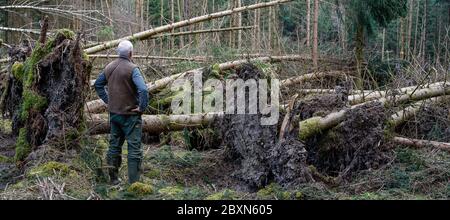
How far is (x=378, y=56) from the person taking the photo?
1647 centimetres

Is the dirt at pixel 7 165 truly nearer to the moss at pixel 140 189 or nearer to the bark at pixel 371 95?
the moss at pixel 140 189

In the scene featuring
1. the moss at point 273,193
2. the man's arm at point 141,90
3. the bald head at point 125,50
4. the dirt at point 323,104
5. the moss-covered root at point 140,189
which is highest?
the bald head at point 125,50

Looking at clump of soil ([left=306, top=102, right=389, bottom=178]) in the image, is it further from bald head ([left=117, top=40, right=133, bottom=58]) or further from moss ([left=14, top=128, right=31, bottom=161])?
moss ([left=14, top=128, right=31, bottom=161])

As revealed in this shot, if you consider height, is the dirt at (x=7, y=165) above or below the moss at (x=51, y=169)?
below

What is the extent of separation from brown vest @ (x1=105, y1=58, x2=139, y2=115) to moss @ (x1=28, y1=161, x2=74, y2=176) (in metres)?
0.92

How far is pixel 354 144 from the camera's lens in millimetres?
7543

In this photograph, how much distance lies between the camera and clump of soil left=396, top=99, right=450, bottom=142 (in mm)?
9094

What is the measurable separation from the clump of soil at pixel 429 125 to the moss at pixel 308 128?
2.29 m

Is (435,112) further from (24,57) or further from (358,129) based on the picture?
(24,57)

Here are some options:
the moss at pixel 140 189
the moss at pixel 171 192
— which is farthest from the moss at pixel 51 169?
the moss at pixel 171 192

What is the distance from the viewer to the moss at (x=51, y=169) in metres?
6.39

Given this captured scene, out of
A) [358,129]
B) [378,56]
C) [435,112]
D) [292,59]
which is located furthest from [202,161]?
[378,56]

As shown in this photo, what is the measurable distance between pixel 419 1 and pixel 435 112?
86.7 ft
